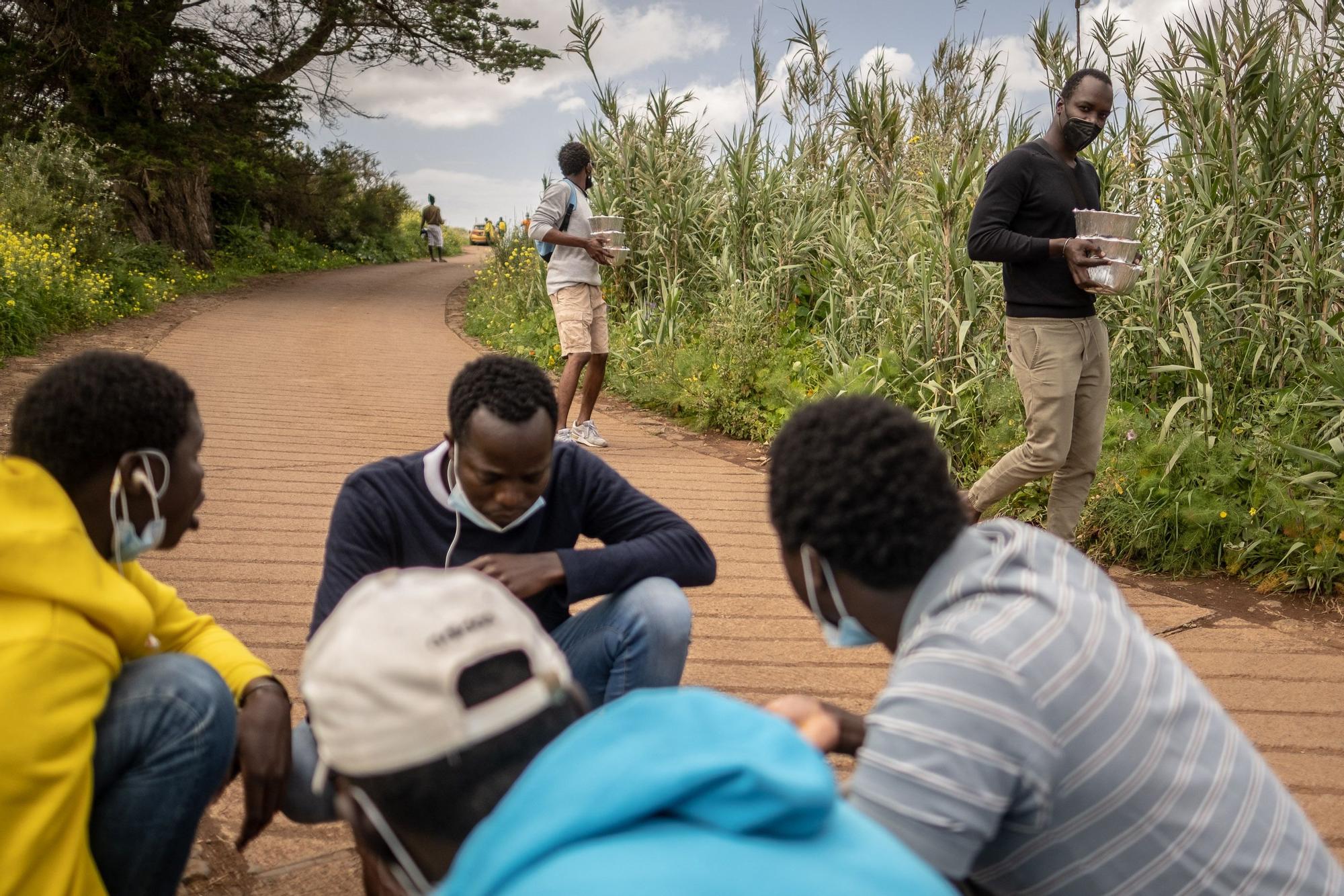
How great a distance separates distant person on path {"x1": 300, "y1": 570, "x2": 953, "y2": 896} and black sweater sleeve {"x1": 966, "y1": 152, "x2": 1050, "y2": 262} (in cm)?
366

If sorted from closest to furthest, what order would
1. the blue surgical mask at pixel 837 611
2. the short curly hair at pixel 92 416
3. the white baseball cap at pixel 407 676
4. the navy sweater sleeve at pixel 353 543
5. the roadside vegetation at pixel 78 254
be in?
the white baseball cap at pixel 407 676
the blue surgical mask at pixel 837 611
the short curly hair at pixel 92 416
the navy sweater sleeve at pixel 353 543
the roadside vegetation at pixel 78 254

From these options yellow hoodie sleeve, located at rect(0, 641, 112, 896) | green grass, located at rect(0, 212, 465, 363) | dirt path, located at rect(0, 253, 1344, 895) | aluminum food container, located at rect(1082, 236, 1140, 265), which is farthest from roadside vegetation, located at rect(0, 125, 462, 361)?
yellow hoodie sleeve, located at rect(0, 641, 112, 896)

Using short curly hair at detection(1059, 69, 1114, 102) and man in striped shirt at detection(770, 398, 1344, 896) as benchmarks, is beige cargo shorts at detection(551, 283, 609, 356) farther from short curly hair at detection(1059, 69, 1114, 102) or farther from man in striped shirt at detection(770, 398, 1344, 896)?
man in striped shirt at detection(770, 398, 1344, 896)

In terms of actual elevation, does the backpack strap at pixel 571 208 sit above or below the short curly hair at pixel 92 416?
above

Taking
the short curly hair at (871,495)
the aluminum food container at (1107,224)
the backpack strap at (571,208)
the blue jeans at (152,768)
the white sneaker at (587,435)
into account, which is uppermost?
the backpack strap at (571,208)

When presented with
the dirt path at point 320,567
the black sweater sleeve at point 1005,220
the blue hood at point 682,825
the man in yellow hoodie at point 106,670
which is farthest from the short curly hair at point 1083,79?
the blue hood at point 682,825

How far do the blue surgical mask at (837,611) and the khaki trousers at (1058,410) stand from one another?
2.97 m

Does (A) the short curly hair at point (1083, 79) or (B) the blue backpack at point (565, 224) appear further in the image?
(B) the blue backpack at point (565, 224)

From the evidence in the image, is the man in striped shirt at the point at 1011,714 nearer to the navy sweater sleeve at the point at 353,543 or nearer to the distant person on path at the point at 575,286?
the navy sweater sleeve at the point at 353,543

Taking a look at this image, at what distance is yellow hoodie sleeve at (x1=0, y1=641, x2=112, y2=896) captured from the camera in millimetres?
1548

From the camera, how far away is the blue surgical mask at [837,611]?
62.7 inches

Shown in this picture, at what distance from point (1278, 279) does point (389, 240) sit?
27643mm

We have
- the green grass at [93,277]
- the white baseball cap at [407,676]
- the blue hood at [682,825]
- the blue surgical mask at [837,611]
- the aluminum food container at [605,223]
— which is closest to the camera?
the blue hood at [682,825]

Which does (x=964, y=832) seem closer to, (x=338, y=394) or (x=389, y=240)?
(x=338, y=394)
